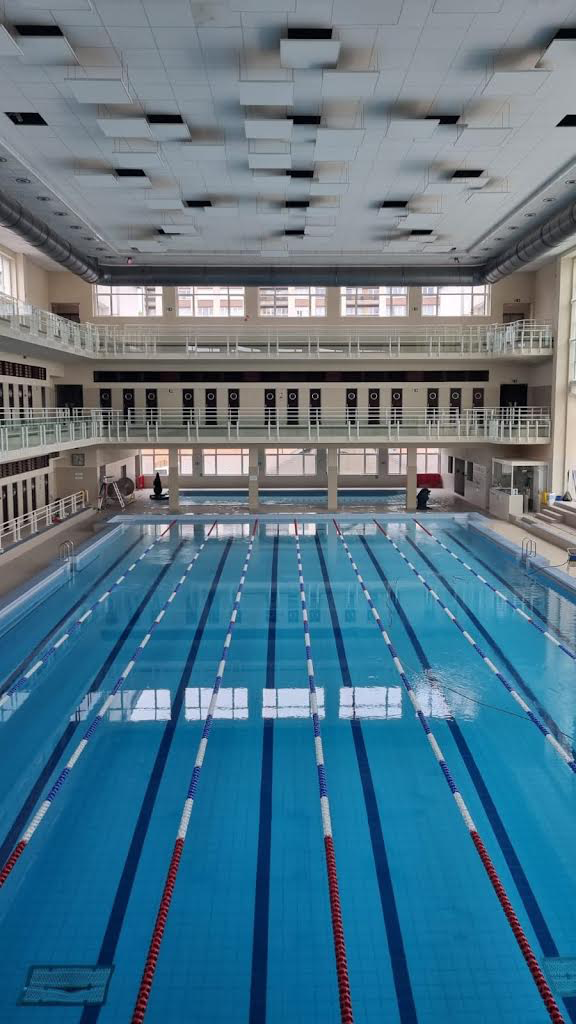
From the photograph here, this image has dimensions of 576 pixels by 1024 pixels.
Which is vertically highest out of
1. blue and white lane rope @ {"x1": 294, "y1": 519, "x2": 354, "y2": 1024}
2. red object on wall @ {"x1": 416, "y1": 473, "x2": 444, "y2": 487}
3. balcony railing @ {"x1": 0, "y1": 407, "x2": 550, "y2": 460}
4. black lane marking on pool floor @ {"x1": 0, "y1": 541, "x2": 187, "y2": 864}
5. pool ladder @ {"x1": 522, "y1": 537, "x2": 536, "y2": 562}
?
balcony railing @ {"x1": 0, "y1": 407, "x2": 550, "y2": 460}

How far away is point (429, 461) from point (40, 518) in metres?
15.7

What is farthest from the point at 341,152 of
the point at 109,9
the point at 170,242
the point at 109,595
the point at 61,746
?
the point at 61,746

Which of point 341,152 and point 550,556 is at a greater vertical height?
point 341,152

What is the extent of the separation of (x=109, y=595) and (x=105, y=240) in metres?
9.96

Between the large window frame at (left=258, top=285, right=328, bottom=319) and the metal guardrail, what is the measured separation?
28.5 feet

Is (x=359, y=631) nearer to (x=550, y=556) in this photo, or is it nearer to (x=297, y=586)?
(x=297, y=586)

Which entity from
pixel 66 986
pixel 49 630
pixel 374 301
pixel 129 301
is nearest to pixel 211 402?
pixel 129 301

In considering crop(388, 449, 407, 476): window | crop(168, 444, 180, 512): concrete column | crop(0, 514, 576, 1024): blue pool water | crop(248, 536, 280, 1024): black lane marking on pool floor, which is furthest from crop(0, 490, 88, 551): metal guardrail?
crop(388, 449, 407, 476): window

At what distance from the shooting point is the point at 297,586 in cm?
1377

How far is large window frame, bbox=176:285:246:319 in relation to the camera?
2519 cm

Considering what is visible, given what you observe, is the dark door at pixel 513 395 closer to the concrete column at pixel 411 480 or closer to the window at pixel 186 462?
the concrete column at pixel 411 480

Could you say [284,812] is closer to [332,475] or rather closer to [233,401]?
[332,475]

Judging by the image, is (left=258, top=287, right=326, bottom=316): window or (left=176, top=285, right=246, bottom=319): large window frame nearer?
(left=258, top=287, right=326, bottom=316): window

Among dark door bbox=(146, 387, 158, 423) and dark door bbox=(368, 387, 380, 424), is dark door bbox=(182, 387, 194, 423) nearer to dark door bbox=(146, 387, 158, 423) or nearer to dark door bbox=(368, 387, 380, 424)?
dark door bbox=(146, 387, 158, 423)
